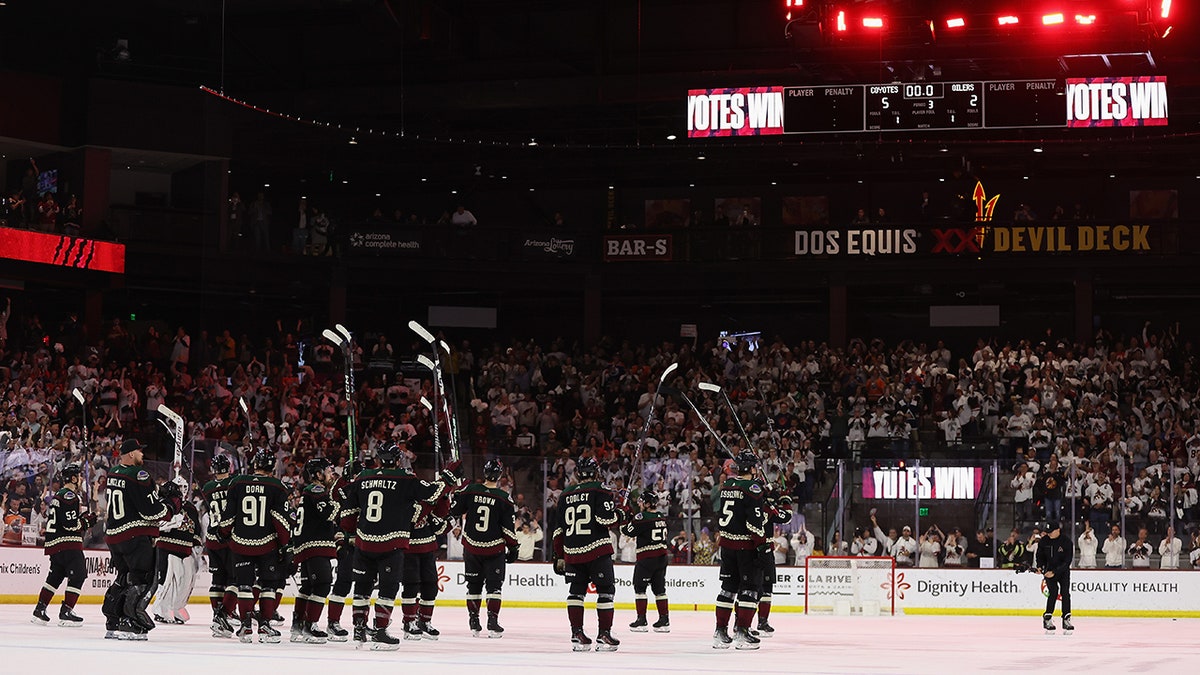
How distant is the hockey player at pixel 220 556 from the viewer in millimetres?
14281

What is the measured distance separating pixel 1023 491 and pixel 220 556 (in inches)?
518

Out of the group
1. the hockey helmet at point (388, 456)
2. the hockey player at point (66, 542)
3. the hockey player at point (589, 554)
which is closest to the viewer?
the hockey helmet at point (388, 456)

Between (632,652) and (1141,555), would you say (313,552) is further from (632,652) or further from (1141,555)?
(1141,555)

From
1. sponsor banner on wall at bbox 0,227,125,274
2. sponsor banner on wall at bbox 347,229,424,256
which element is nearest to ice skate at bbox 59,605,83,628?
sponsor banner on wall at bbox 0,227,125,274

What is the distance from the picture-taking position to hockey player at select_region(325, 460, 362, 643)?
14.0 meters

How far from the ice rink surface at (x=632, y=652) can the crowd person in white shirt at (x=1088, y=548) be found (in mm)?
3360

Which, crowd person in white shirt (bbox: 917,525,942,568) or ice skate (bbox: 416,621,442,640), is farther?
crowd person in white shirt (bbox: 917,525,942,568)

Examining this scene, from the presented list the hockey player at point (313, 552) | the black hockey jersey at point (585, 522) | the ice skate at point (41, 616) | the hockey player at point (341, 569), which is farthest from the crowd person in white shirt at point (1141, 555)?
the ice skate at point (41, 616)

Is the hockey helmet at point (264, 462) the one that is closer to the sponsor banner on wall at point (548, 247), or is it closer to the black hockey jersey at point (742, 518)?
the black hockey jersey at point (742, 518)

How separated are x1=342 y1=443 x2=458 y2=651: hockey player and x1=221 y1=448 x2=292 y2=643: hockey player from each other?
0.67 m

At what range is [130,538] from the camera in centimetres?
1341

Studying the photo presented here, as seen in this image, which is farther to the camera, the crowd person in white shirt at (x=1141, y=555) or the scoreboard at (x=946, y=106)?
the scoreboard at (x=946, y=106)

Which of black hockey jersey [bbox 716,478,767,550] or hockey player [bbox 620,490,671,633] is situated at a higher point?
black hockey jersey [bbox 716,478,767,550]

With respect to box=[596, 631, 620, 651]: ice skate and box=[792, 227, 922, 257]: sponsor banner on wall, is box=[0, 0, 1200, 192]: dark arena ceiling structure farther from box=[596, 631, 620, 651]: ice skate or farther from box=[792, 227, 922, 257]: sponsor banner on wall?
box=[596, 631, 620, 651]: ice skate
